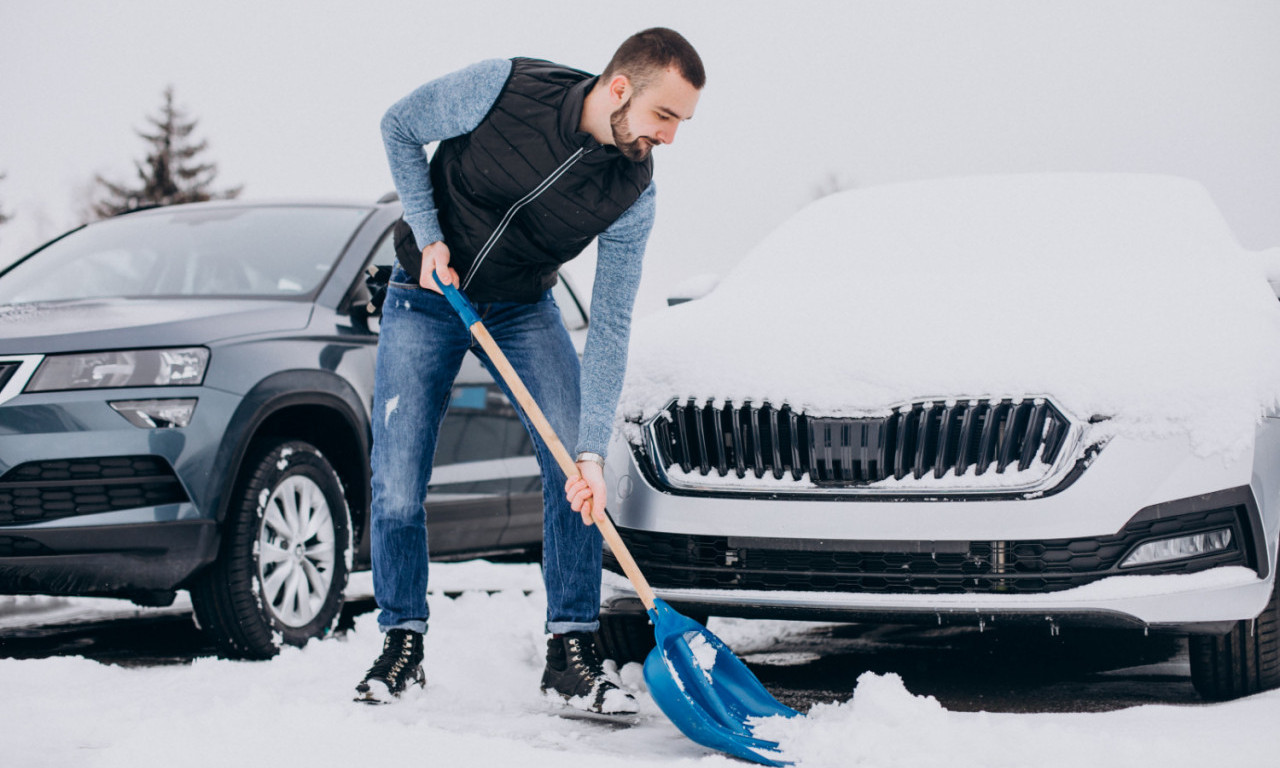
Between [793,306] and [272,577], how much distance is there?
1.86 metres

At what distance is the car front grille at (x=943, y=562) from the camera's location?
327cm

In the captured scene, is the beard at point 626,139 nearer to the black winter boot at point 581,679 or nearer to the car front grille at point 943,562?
the car front grille at point 943,562

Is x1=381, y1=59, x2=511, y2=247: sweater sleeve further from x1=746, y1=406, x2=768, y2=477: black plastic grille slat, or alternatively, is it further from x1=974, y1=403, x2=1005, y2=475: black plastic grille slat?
x1=974, y1=403, x2=1005, y2=475: black plastic grille slat

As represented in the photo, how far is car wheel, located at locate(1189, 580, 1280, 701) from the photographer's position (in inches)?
134

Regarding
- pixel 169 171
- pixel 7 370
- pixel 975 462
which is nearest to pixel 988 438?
pixel 975 462

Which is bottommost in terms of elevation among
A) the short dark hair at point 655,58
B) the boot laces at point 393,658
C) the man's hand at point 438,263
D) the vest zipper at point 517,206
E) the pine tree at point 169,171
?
the boot laces at point 393,658

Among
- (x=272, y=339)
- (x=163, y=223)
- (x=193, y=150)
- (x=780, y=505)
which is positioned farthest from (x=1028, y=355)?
(x=193, y=150)

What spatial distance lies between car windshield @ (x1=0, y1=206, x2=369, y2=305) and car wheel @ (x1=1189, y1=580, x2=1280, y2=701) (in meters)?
3.12

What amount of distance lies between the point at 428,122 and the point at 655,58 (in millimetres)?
727

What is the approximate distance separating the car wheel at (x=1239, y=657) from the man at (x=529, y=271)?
146 centimetres

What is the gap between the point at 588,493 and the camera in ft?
10.6

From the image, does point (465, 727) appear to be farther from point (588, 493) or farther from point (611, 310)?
point (611, 310)

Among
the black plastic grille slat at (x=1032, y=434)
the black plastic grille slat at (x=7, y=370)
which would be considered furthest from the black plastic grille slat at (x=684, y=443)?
the black plastic grille slat at (x=7, y=370)

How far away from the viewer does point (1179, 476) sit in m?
3.23
